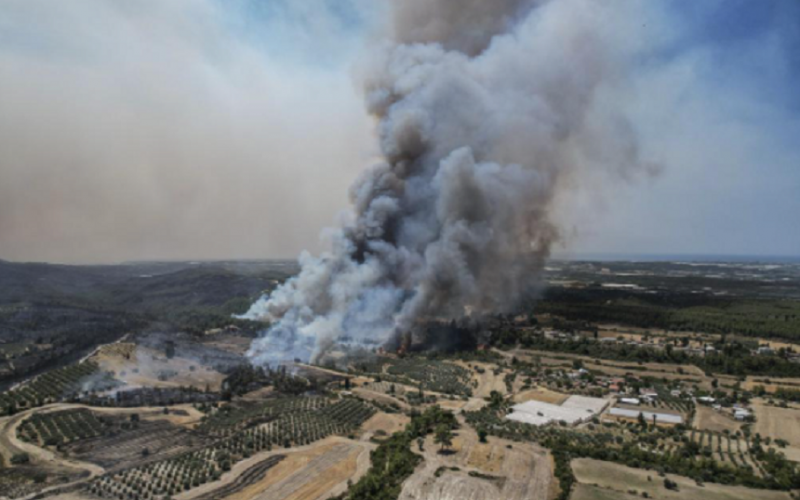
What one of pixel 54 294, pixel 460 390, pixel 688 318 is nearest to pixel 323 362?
pixel 460 390

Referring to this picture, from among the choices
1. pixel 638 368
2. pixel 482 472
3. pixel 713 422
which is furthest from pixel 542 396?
pixel 482 472

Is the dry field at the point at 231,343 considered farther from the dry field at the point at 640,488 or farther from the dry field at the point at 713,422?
the dry field at the point at 713,422

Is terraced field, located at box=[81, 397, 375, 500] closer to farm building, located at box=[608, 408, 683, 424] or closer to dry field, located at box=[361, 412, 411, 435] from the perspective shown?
dry field, located at box=[361, 412, 411, 435]

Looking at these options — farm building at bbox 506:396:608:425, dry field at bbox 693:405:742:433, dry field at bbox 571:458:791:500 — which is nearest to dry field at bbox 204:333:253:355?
farm building at bbox 506:396:608:425

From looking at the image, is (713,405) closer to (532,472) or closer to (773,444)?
(773,444)

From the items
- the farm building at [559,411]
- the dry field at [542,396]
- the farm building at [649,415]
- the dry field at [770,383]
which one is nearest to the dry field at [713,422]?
the farm building at [649,415]

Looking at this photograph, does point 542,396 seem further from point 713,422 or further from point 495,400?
point 713,422

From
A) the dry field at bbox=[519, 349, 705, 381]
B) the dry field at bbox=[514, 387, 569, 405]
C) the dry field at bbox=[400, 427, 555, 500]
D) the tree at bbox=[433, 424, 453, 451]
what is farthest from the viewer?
the dry field at bbox=[519, 349, 705, 381]
